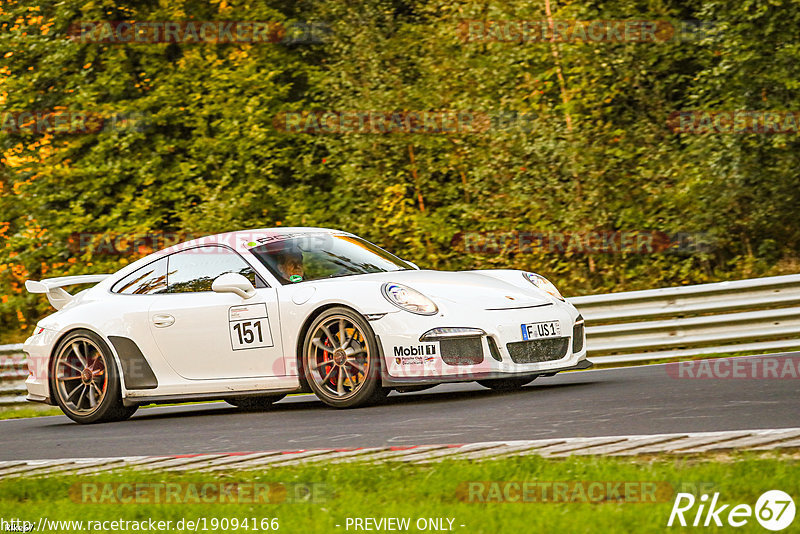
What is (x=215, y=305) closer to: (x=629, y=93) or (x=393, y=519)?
(x=393, y=519)

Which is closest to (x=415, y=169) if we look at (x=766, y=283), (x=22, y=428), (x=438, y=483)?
(x=766, y=283)

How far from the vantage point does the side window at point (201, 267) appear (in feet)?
26.9

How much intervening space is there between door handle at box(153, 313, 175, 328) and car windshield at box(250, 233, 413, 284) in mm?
809

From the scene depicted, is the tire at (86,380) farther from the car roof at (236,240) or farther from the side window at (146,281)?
the car roof at (236,240)

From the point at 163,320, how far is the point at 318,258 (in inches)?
50.2

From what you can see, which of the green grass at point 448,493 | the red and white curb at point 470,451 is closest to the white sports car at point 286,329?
the red and white curb at point 470,451

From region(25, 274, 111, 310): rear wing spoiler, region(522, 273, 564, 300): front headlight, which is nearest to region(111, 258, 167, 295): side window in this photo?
region(25, 274, 111, 310): rear wing spoiler

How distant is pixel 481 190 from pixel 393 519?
12.8 meters

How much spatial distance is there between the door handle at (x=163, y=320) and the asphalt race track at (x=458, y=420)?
77cm

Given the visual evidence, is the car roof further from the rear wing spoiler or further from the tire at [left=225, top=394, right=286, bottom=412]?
the tire at [left=225, top=394, right=286, bottom=412]

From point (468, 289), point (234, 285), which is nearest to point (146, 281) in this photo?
point (234, 285)

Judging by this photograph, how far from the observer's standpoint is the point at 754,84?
15.1 meters

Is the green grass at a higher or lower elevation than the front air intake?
lower

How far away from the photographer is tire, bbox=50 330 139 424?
8.52m
